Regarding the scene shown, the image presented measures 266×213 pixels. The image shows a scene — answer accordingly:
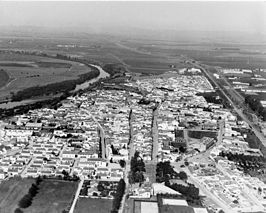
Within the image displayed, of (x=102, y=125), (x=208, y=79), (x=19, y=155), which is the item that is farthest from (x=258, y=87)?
(x=19, y=155)

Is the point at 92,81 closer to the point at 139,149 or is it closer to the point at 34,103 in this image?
the point at 34,103

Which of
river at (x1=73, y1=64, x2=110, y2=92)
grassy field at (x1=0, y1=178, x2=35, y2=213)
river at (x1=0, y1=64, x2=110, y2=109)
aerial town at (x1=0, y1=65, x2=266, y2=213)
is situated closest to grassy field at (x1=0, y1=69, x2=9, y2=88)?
river at (x1=0, y1=64, x2=110, y2=109)

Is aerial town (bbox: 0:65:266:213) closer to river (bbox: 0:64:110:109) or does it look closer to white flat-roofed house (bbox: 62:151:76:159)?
white flat-roofed house (bbox: 62:151:76:159)

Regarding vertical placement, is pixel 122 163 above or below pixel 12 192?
above

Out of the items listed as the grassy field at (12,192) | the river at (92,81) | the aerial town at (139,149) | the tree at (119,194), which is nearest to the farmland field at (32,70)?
the river at (92,81)

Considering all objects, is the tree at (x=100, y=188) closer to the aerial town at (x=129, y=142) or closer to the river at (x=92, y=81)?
the aerial town at (x=129, y=142)

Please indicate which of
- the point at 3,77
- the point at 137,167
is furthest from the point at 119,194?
the point at 3,77

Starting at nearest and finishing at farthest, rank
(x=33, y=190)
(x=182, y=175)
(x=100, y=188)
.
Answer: (x=33, y=190) → (x=100, y=188) → (x=182, y=175)
